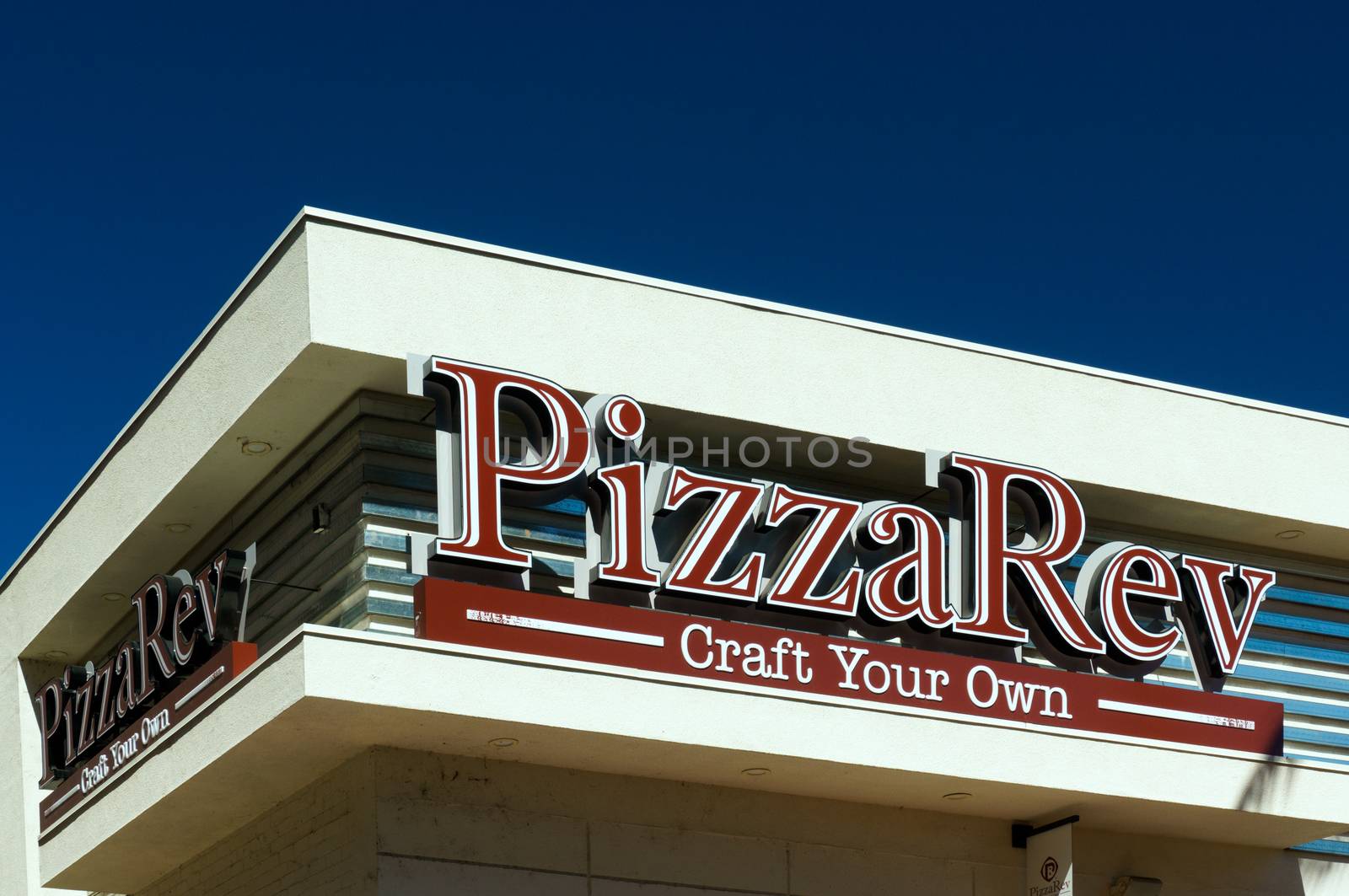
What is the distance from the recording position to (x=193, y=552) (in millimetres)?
18969

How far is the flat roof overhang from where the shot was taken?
1434cm

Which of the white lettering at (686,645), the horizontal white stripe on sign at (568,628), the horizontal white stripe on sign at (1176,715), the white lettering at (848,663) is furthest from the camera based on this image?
the horizontal white stripe on sign at (1176,715)

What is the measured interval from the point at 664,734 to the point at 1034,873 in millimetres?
4152

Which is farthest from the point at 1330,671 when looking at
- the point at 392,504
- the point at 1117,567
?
the point at 392,504

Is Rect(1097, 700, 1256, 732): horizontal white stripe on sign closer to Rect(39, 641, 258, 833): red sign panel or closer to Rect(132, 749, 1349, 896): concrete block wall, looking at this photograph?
Rect(132, 749, 1349, 896): concrete block wall

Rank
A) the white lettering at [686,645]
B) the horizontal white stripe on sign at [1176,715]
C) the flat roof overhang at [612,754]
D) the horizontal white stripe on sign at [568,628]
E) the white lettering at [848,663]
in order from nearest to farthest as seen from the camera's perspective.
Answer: the flat roof overhang at [612,754], the horizontal white stripe on sign at [568,628], the white lettering at [686,645], the white lettering at [848,663], the horizontal white stripe on sign at [1176,715]

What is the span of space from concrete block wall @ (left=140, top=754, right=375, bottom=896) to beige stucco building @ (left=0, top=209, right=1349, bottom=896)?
35 mm

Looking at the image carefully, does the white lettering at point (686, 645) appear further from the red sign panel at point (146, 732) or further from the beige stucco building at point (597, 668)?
the red sign panel at point (146, 732)

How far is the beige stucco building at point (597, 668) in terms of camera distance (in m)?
15.0

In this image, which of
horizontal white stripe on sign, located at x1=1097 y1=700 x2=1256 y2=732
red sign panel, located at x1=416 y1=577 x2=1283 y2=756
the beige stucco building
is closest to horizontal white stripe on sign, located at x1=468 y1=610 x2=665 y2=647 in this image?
red sign panel, located at x1=416 y1=577 x2=1283 y2=756

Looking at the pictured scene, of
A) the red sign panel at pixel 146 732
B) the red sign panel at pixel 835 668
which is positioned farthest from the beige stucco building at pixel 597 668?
the red sign panel at pixel 835 668

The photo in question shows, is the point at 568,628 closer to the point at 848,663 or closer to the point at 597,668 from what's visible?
the point at 597,668

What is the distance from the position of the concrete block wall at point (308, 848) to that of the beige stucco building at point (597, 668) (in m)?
0.03

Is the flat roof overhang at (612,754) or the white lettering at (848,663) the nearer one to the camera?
the flat roof overhang at (612,754)
